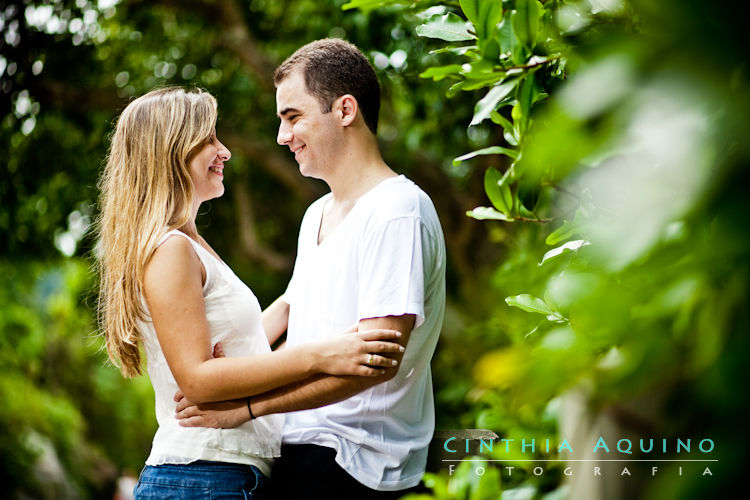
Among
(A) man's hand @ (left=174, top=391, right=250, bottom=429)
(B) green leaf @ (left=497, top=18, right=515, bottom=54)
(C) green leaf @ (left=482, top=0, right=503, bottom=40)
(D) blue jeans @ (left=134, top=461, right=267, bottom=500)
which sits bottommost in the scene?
(D) blue jeans @ (left=134, top=461, right=267, bottom=500)

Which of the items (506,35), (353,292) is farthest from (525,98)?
(353,292)

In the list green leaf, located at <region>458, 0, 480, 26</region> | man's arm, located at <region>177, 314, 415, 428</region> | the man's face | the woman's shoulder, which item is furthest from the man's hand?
green leaf, located at <region>458, 0, 480, 26</region>

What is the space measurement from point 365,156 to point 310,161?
180 millimetres

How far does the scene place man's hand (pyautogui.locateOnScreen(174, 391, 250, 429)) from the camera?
196cm

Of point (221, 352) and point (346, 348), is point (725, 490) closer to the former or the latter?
point (346, 348)

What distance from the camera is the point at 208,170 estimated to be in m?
2.24

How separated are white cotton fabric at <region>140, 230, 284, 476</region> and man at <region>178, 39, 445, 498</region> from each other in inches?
2.6

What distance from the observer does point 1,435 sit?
9.94 m

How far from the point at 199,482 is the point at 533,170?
1.61m

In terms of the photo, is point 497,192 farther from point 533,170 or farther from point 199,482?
point 199,482

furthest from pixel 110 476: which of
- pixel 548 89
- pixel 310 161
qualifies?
pixel 548 89


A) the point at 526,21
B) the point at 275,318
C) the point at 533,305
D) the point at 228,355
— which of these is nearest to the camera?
the point at 526,21

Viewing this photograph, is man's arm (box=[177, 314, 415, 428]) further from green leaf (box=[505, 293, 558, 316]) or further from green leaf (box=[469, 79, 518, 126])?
green leaf (box=[469, 79, 518, 126])

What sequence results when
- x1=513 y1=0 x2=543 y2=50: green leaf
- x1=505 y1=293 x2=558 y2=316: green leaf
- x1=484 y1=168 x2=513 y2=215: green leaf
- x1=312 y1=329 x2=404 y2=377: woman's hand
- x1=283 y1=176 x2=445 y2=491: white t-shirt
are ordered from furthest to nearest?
x1=283 y1=176 x2=445 y2=491: white t-shirt, x1=312 y1=329 x2=404 y2=377: woman's hand, x1=484 y1=168 x2=513 y2=215: green leaf, x1=505 y1=293 x2=558 y2=316: green leaf, x1=513 y1=0 x2=543 y2=50: green leaf
